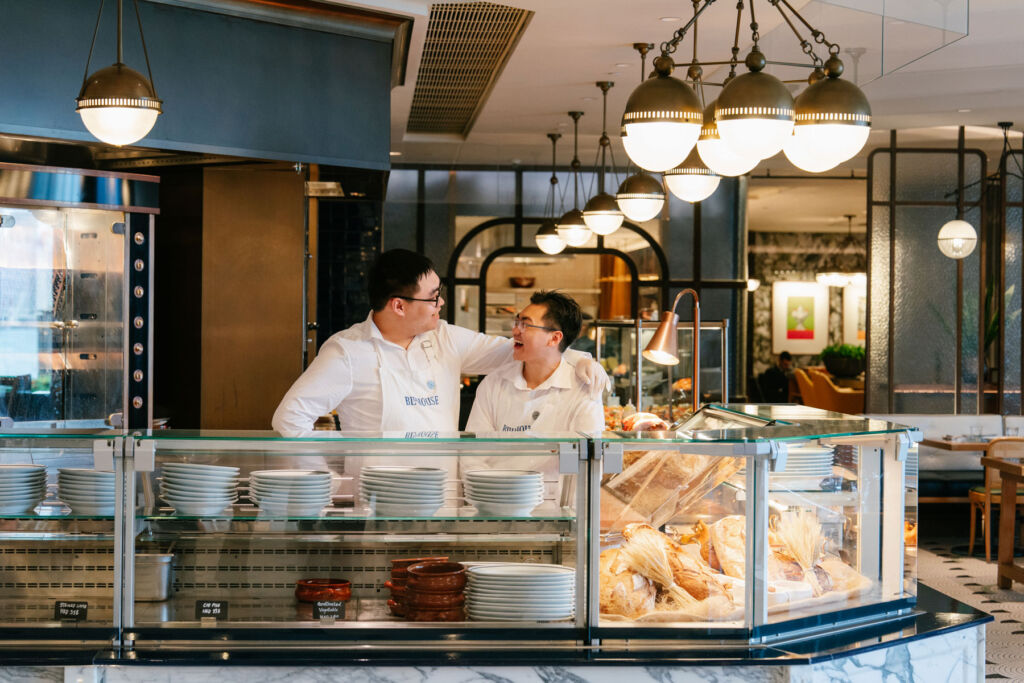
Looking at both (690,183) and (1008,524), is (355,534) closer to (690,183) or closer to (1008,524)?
(690,183)

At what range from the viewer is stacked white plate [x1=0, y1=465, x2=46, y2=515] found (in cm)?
241

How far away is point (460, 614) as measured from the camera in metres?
2.39

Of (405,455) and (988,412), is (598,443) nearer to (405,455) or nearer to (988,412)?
(405,455)

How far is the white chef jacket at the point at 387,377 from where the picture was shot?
328cm

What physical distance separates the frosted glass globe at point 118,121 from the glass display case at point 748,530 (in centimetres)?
226

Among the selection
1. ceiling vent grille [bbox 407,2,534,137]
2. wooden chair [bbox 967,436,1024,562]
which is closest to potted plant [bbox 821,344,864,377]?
wooden chair [bbox 967,436,1024,562]

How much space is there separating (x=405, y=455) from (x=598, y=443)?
1.49ft

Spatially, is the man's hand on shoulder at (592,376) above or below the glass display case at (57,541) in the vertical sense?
above

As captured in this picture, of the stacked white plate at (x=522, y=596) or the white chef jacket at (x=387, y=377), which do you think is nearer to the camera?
the stacked white plate at (x=522, y=596)

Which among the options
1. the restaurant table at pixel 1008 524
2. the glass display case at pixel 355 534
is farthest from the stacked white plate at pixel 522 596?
the restaurant table at pixel 1008 524

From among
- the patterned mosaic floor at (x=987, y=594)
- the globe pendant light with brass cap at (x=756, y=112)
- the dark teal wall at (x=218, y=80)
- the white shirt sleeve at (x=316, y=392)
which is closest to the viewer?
the globe pendant light with brass cap at (x=756, y=112)

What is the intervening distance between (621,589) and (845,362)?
1385cm

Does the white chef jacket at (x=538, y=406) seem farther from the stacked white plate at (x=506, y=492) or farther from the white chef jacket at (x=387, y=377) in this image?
the stacked white plate at (x=506, y=492)

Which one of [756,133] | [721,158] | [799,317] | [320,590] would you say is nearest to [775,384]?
[799,317]
